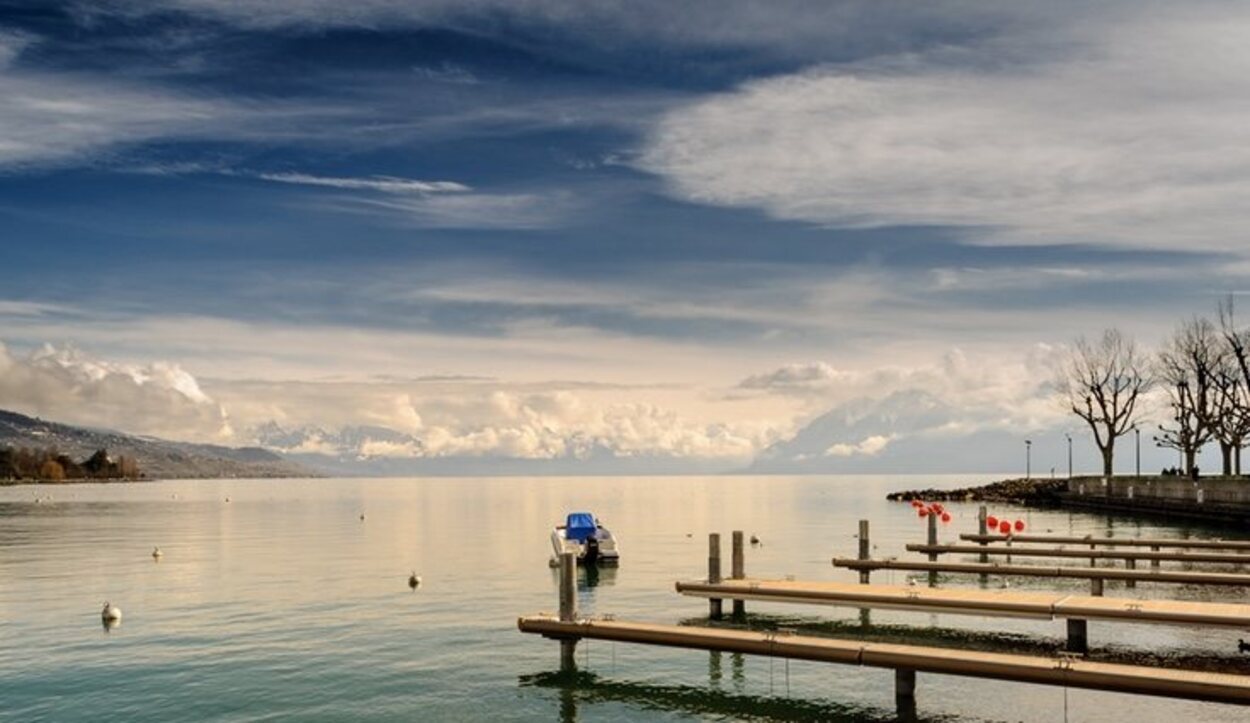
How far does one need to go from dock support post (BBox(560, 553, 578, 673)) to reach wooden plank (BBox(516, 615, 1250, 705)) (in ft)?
0.93

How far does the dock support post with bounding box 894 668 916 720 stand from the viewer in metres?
22.6

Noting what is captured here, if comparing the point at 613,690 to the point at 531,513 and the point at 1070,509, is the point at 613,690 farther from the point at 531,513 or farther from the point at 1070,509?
the point at 531,513

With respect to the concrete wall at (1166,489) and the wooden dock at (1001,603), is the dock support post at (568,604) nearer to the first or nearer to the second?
the wooden dock at (1001,603)

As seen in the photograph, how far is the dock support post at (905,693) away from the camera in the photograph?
22.6 metres

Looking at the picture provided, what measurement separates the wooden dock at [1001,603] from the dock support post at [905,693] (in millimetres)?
6240

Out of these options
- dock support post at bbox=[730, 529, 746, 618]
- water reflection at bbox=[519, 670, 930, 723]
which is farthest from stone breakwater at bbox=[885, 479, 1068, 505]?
water reflection at bbox=[519, 670, 930, 723]

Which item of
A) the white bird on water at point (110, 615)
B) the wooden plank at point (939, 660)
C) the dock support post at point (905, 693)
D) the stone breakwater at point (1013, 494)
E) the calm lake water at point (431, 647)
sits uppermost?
the wooden plank at point (939, 660)

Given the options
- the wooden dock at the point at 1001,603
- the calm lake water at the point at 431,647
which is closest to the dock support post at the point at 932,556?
the calm lake water at the point at 431,647

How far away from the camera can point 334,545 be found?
247 feet

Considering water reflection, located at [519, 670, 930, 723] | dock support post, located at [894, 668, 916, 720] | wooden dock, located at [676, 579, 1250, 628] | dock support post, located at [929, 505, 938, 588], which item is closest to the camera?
dock support post, located at [894, 668, 916, 720]

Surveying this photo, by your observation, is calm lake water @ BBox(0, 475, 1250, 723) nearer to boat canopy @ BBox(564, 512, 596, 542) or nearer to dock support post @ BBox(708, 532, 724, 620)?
dock support post @ BBox(708, 532, 724, 620)

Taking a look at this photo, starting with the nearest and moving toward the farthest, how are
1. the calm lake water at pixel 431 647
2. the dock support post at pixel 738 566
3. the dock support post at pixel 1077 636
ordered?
the calm lake water at pixel 431 647 → the dock support post at pixel 1077 636 → the dock support post at pixel 738 566

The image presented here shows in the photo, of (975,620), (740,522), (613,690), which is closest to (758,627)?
(975,620)

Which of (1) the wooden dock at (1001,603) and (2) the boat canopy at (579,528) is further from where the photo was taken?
(2) the boat canopy at (579,528)
